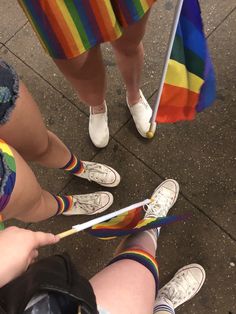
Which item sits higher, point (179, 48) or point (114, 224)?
point (179, 48)

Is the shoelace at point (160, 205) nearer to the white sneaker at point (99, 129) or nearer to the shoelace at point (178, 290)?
the shoelace at point (178, 290)

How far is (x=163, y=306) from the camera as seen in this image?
177 cm

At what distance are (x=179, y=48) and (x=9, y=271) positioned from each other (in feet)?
3.15

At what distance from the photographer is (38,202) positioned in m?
1.55

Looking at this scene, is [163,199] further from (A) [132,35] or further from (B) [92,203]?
(A) [132,35]

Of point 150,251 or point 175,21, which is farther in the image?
point 150,251

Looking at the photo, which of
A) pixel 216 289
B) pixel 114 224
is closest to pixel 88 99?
pixel 114 224

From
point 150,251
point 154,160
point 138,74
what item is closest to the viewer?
point 150,251

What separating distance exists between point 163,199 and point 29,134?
2.56 feet

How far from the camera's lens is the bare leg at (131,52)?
1504 millimetres

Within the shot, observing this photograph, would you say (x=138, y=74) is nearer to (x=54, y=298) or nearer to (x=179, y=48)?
(x=179, y=48)

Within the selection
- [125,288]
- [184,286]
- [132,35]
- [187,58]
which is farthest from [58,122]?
[125,288]

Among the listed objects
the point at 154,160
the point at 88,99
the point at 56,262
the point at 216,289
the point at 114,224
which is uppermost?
the point at 56,262

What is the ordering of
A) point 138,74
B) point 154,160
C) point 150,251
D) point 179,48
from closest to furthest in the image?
point 179,48
point 150,251
point 138,74
point 154,160
